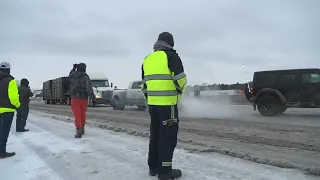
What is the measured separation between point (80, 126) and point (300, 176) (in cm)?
574

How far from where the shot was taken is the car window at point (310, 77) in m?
14.2

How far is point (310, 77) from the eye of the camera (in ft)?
47.0

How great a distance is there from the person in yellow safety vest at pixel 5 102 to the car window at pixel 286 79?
1186 centimetres

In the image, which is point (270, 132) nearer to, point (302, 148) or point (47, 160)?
point (302, 148)

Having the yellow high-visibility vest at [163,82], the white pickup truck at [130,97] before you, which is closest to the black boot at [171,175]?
the yellow high-visibility vest at [163,82]

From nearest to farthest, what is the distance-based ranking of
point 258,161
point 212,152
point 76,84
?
point 258,161 < point 212,152 < point 76,84

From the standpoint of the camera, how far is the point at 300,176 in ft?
14.4

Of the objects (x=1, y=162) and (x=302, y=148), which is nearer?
(x=1, y=162)

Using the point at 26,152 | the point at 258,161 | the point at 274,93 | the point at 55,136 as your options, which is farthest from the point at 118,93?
the point at 258,161

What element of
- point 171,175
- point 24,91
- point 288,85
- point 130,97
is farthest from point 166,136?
point 130,97

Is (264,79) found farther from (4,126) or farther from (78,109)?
(4,126)

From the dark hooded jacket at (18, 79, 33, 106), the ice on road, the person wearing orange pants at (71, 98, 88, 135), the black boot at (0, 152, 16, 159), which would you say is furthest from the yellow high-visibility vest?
the dark hooded jacket at (18, 79, 33, 106)

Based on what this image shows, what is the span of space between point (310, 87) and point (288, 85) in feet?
2.99

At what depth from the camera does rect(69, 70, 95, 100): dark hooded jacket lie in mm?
8664
